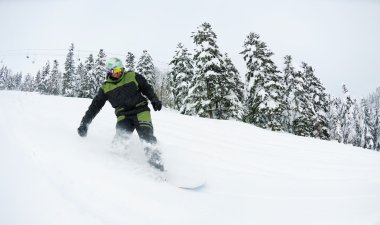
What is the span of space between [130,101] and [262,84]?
22.1 m

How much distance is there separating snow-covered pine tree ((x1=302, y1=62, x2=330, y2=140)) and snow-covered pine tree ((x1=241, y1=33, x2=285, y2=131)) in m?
5.43

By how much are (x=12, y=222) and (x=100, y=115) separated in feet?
21.7

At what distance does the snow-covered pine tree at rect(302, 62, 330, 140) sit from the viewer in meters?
30.5

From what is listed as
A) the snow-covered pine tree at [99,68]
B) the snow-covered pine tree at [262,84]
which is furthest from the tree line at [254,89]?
the snow-covered pine tree at [99,68]

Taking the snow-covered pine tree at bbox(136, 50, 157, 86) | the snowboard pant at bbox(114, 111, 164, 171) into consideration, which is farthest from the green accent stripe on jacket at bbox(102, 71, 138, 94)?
the snow-covered pine tree at bbox(136, 50, 157, 86)

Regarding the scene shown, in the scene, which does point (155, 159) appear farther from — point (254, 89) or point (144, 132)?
point (254, 89)

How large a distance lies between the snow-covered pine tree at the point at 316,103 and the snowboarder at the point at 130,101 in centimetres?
2828

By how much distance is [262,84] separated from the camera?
25906 mm

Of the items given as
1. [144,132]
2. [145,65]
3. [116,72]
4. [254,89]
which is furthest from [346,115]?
[116,72]

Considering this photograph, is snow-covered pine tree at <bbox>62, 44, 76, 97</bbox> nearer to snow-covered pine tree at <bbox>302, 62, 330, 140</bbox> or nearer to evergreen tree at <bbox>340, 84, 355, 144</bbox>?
snow-covered pine tree at <bbox>302, 62, 330, 140</bbox>

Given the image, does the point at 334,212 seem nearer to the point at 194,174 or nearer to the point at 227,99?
the point at 194,174

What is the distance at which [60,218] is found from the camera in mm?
2916

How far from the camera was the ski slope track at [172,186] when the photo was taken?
327cm

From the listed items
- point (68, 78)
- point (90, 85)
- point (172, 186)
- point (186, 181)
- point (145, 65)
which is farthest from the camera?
point (68, 78)
